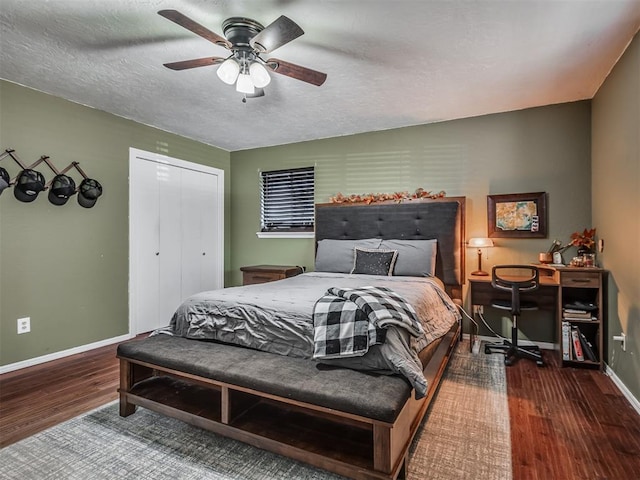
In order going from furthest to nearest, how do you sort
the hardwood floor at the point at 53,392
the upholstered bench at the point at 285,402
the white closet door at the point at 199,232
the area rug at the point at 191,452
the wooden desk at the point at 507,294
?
the white closet door at the point at 199,232 → the wooden desk at the point at 507,294 → the hardwood floor at the point at 53,392 → the area rug at the point at 191,452 → the upholstered bench at the point at 285,402

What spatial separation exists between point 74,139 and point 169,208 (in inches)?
48.1

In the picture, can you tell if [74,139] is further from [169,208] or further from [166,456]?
[166,456]

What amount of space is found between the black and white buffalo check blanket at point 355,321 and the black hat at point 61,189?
8.97 ft

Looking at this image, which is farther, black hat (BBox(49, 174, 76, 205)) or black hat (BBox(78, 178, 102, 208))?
black hat (BBox(78, 178, 102, 208))

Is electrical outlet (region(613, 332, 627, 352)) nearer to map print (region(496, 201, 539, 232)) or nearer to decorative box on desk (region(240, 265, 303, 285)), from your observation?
map print (region(496, 201, 539, 232))

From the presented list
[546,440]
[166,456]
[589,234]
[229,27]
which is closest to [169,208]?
[229,27]

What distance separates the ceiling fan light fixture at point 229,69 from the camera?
6.91 ft

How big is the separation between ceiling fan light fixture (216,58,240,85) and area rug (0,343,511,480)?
213 cm

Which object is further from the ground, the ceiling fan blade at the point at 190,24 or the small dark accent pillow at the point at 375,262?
the ceiling fan blade at the point at 190,24

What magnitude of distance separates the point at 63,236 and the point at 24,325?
83 cm

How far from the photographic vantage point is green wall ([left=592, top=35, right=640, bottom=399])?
2.30 meters

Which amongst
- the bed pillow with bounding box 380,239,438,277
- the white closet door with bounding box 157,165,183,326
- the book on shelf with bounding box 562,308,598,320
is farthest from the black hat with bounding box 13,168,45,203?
the book on shelf with bounding box 562,308,598,320

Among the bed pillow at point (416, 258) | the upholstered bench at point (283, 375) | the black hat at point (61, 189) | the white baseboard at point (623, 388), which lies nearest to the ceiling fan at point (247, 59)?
the upholstered bench at point (283, 375)

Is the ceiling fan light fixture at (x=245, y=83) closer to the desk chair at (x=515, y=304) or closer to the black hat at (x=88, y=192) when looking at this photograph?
the black hat at (x=88, y=192)
